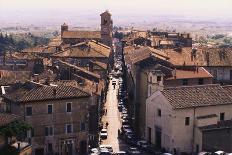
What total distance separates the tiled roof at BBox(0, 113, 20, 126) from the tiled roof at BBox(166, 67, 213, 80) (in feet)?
64.6

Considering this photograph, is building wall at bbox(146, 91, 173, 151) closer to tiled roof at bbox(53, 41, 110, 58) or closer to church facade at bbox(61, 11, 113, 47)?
tiled roof at bbox(53, 41, 110, 58)

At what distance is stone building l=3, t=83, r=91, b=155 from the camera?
56469mm

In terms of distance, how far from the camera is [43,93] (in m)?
57.2

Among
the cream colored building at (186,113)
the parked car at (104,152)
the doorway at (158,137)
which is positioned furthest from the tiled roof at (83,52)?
the parked car at (104,152)

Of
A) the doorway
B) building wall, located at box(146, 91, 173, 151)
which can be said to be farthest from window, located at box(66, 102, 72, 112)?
the doorway

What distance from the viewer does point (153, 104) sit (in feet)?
204

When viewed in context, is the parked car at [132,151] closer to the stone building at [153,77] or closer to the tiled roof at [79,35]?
the stone building at [153,77]

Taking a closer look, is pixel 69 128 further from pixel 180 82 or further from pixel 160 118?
pixel 180 82

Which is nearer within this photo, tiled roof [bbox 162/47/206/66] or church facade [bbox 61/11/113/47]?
tiled roof [bbox 162/47/206/66]

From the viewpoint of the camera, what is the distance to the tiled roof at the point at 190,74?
65812 mm

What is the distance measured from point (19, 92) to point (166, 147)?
1551 centimetres

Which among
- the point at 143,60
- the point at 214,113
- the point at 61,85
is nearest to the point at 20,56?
the point at 143,60

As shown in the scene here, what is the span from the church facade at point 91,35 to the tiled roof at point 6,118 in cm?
6906

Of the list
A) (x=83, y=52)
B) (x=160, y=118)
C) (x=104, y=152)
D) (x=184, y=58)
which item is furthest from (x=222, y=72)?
(x=83, y=52)
